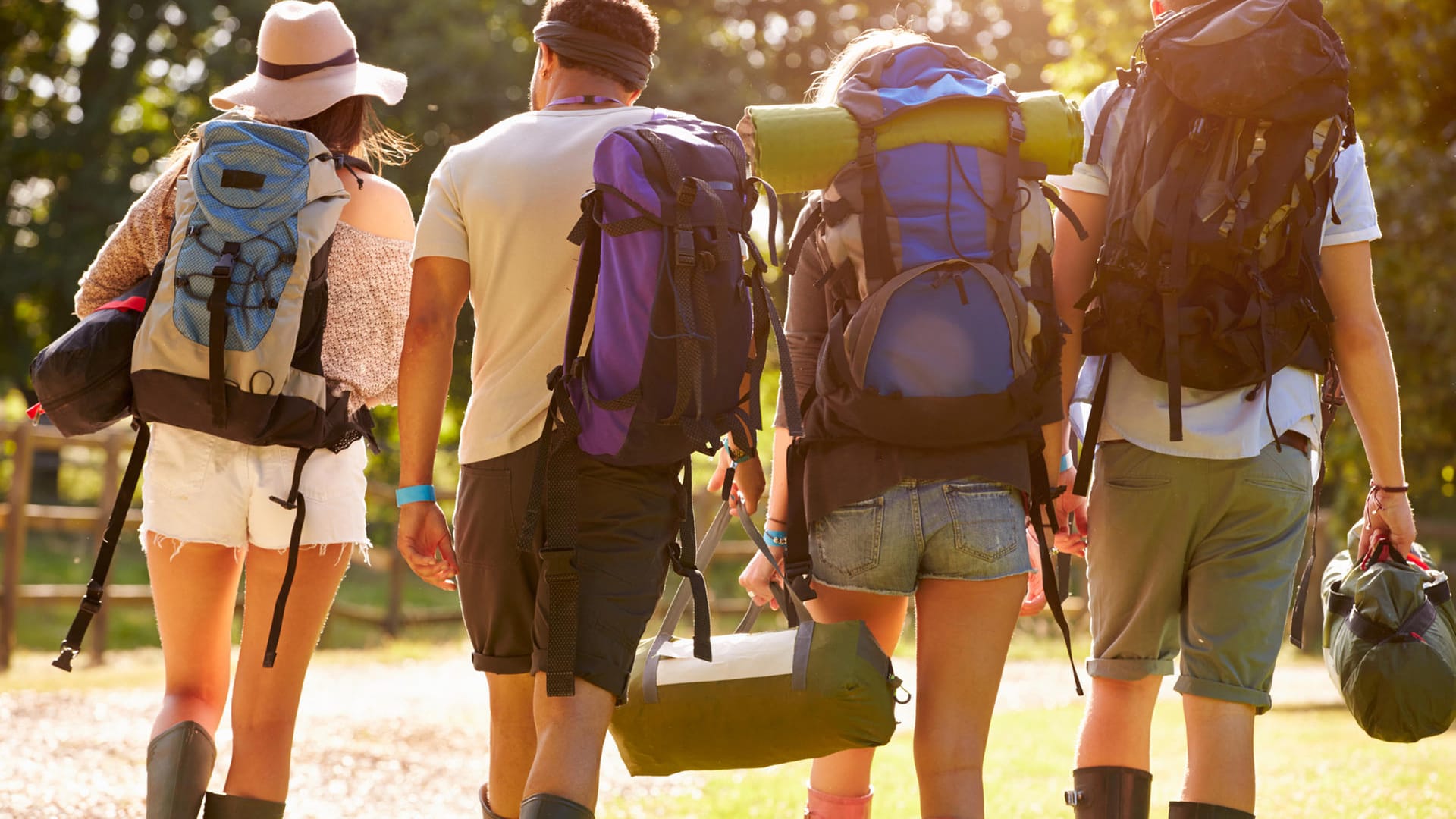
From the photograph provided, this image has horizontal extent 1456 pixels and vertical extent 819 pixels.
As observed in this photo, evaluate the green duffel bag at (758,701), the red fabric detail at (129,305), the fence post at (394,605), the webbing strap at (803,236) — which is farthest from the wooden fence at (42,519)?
the webbing strap at (803,236)

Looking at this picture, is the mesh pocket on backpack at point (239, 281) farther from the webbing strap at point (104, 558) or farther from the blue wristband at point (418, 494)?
the blue wristband at point (418, 494)

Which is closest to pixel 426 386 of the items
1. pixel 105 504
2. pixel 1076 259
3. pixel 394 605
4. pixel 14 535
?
pixel 1076 259

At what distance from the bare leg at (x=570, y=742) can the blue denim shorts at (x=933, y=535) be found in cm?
58

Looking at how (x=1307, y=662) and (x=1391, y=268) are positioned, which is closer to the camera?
(x=1391, y=268)

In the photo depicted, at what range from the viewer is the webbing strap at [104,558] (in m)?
3.34

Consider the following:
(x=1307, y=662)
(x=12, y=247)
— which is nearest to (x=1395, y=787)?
(x=1307, y=662)

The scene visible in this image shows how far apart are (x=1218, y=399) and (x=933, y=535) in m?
0.70

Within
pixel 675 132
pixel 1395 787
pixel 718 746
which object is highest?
pixel 675 132

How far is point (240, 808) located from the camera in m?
3.29

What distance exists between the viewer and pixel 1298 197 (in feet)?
10.2

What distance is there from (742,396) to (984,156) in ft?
2.15

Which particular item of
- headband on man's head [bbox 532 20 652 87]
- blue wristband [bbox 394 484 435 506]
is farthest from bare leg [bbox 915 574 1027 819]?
headband on man's head [bbox 532 20 652 87]

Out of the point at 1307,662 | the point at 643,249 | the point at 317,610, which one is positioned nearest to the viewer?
the point at 643,249

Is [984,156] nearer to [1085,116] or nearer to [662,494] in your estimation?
[1085,116]
